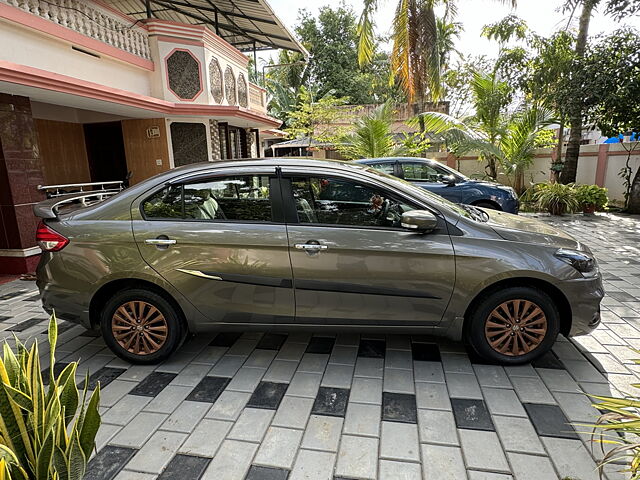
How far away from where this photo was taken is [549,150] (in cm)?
1345

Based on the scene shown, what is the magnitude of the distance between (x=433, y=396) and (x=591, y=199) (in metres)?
9.84

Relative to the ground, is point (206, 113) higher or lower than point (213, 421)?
higher

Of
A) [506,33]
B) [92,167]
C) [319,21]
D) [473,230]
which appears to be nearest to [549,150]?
[506,33]

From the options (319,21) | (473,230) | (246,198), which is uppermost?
(319,21)

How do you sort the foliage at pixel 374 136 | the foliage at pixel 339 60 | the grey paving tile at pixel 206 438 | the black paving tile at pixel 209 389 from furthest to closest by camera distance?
the foliage at pixel 339 60 < the foliage at pixel 374 136 < the black paving tile at pixel 209 389 < the grey paving tile at pixel 206 438

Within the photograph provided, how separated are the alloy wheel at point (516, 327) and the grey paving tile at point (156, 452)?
2260 millimetres

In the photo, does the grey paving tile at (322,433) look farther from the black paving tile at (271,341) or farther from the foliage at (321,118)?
the foliage at (321,118)

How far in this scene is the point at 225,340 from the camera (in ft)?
11.9

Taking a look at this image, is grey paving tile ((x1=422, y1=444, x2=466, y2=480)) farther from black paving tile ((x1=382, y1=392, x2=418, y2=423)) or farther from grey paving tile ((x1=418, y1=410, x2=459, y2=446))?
black paving tile ((x1=382, y1=392, x2=418, y2=423))

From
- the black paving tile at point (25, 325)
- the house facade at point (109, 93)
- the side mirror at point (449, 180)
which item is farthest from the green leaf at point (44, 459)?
the side mirror at point (449, 180)

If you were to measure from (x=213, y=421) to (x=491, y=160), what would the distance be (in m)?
11.7

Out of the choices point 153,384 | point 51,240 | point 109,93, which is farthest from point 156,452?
point 109,93

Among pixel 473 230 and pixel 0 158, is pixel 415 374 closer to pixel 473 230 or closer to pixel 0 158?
pixel 473 230

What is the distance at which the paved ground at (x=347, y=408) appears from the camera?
2.12 meters
